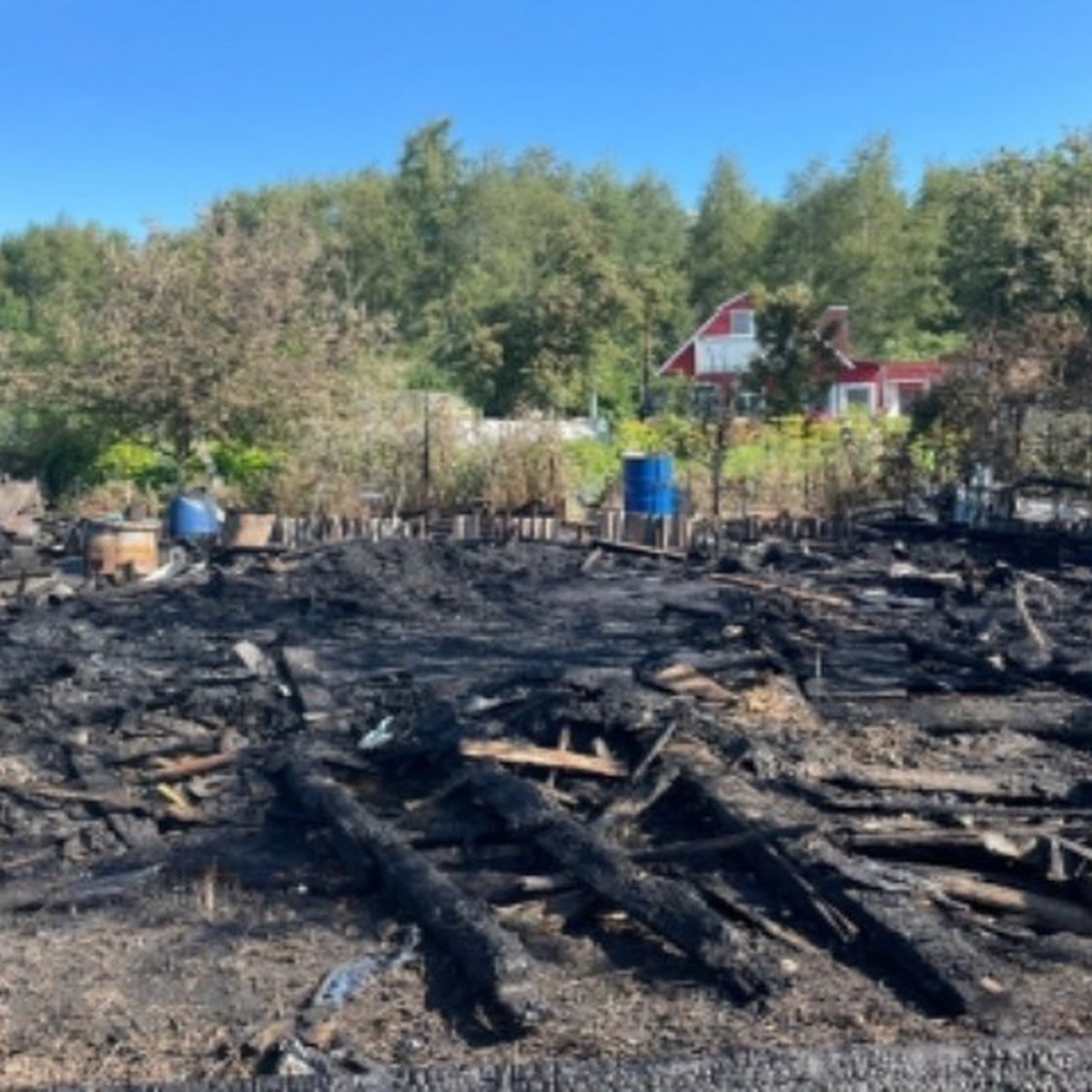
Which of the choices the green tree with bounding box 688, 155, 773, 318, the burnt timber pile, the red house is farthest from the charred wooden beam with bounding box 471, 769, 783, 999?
the green tree with bounding box 688, 155, 773, 318

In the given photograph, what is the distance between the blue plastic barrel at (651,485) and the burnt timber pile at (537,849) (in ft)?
28.8

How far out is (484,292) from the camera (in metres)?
54.9

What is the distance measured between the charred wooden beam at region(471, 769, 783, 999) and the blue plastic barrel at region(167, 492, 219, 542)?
13682 mm

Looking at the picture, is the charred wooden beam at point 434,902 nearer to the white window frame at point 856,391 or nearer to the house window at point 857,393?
the white window frame at point 856,391

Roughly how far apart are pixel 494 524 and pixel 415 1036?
1525 centimetres

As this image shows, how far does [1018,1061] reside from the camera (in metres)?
3.93

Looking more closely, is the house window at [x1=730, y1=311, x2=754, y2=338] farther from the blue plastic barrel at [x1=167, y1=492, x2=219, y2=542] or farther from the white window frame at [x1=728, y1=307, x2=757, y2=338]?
the blue plastic barrel at [x1=167, y1=492, x2=219, y2=542]

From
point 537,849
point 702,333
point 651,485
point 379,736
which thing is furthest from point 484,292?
point 537,849

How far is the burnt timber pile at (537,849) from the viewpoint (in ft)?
15.4

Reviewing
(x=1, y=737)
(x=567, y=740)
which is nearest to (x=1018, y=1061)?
(x=567, y=740)

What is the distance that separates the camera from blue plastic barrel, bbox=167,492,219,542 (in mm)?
19547

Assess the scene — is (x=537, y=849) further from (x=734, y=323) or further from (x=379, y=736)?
(x=734, y=323)

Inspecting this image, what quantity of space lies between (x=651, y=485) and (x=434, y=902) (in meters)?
15.3

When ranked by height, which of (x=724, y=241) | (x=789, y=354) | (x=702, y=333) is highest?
(x=724, y=241)
